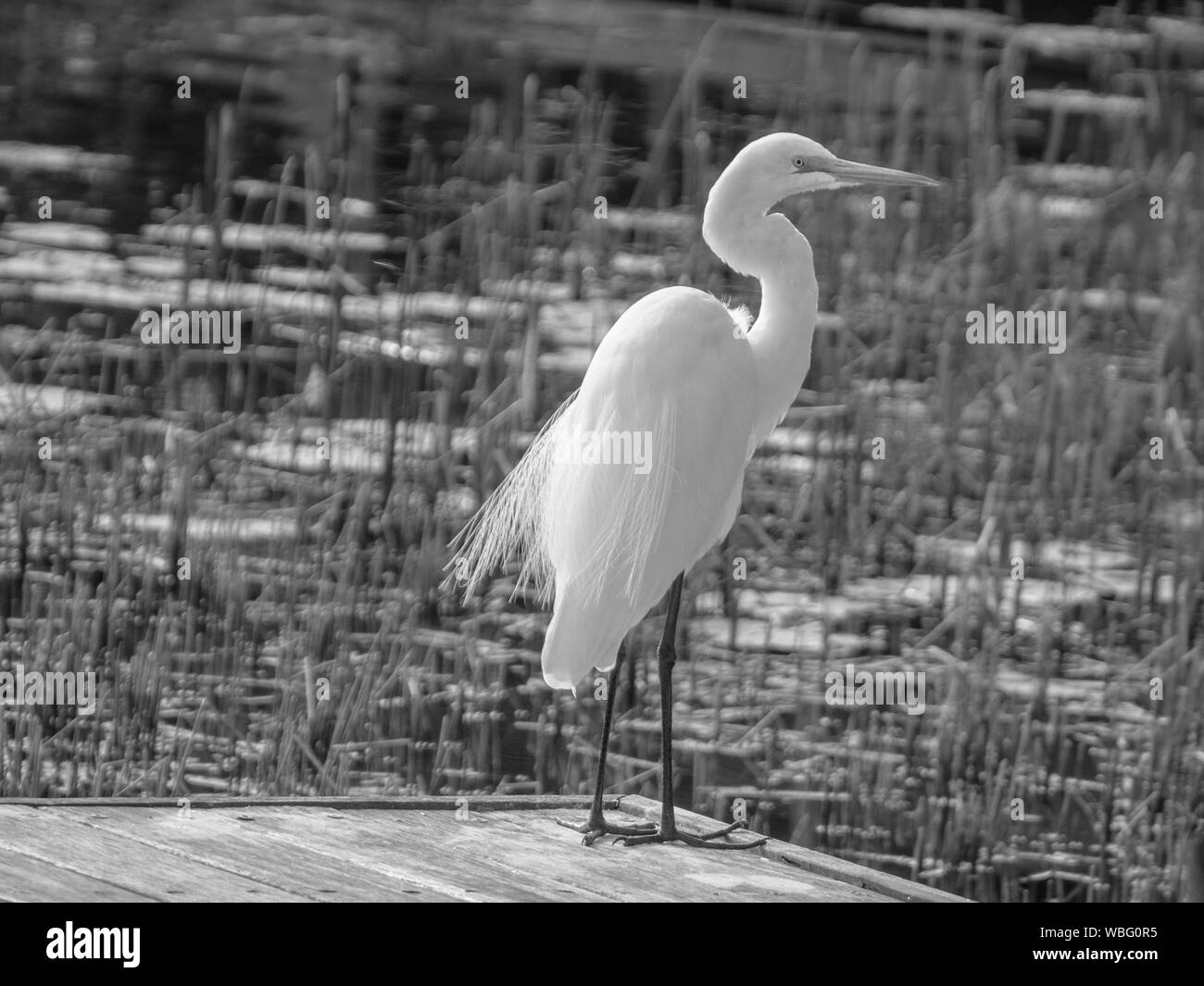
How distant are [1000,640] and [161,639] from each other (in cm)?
227

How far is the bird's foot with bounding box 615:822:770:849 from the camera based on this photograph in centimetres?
366

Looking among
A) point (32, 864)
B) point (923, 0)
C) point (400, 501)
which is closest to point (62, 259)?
point (400, 501)

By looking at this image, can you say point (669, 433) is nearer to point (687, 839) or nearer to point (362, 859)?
point (687, 839)

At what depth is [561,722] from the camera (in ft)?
17.0

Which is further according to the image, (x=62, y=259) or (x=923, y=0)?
(x=923, y=0)

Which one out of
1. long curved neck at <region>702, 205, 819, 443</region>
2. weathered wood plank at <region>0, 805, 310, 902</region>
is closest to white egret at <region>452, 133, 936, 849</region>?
long curved neck at <region>702, 205, 819, 443</region>

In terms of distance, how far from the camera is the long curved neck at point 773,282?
13.0ft

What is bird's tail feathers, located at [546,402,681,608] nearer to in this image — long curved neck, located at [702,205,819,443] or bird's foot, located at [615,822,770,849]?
long curved neck, located at [702,205,819,443]

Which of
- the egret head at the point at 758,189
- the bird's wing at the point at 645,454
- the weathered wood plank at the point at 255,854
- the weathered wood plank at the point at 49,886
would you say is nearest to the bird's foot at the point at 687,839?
the bird's wing at the point at 645,454

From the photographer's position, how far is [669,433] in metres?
3.79

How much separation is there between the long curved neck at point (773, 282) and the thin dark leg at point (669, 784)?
1.35 feet

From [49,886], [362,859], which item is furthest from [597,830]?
[49,886]

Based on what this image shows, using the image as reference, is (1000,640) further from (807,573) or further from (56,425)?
(56,425)

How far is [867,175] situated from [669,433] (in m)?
0.72
